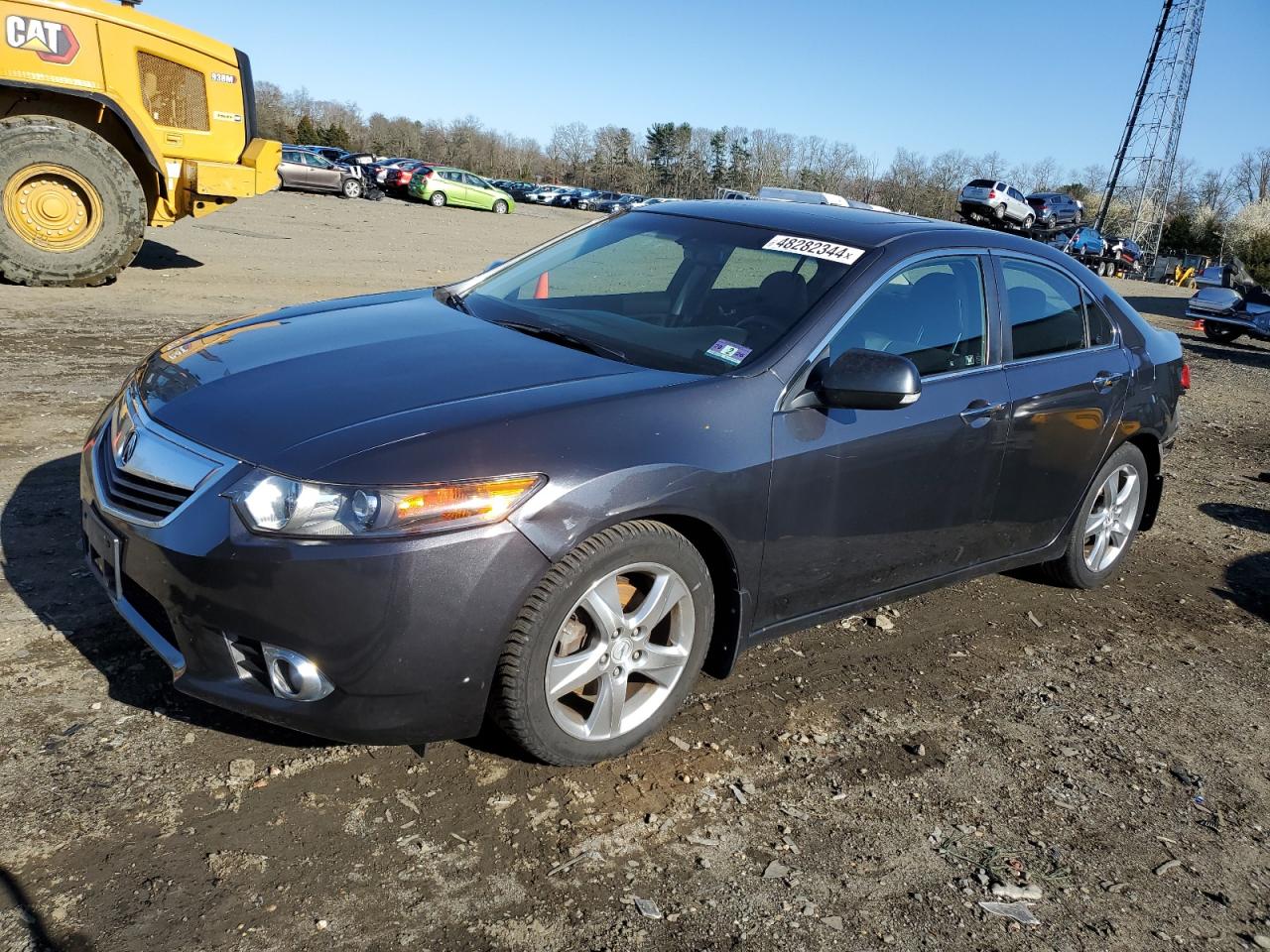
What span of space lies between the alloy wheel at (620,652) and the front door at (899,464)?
39 cm

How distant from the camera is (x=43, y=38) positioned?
32.9 feet

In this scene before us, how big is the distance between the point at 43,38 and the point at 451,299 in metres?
8.11

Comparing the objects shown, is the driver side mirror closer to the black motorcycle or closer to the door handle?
the door handle

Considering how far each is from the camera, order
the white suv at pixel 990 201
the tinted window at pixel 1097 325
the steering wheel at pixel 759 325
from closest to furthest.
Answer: the steering wheel at pixel 759 325 → the tinted window at pixel 1097 325 → the white suv at pixel 990 201

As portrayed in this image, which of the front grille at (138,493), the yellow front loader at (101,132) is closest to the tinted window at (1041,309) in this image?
the front grille at (138,493)

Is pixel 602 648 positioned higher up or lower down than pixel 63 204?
lower down

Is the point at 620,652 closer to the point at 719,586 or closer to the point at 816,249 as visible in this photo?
the point at 719,586

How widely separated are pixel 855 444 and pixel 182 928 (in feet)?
8.02

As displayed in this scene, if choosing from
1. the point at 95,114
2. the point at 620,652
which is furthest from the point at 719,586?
the point at 95,114

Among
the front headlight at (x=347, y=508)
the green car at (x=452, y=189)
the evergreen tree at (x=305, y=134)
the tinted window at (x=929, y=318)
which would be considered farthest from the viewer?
the evergreen tree at (x=305, y=134)

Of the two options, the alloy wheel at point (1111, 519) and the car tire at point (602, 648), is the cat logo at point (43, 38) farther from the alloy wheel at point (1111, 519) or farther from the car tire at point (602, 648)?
the alloy wheel at point (1111, 519)

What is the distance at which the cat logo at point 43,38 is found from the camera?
9898mm

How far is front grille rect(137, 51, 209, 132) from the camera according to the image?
1072cm

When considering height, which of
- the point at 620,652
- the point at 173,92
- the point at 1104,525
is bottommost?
the point at 1104,525
